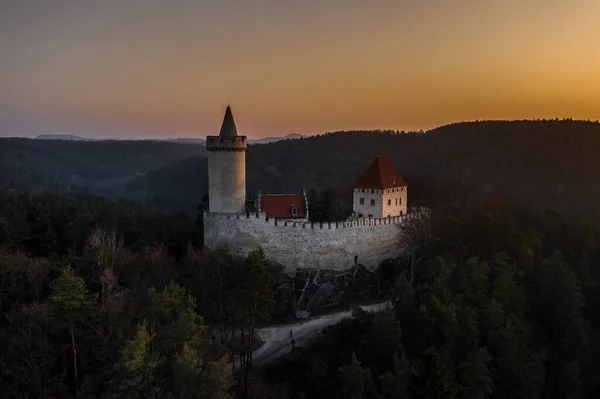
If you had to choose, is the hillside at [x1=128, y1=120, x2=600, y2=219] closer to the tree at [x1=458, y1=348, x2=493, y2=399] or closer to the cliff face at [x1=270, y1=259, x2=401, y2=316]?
the cliff face at [x1=270, y1=259, x2=401, y2=316]

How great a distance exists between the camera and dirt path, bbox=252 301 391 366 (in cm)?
2586

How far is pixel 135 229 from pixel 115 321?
14457mm

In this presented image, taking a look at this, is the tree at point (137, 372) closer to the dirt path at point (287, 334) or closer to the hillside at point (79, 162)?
the dirt path at point (287, 334)

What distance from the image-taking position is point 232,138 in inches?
1260

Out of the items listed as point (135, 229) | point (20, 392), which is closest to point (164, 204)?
point (135, 229)

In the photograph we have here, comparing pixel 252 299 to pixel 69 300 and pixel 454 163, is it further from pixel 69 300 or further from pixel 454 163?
pixel 454 163

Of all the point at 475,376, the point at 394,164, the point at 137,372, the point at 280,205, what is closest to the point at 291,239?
the point at 280,205

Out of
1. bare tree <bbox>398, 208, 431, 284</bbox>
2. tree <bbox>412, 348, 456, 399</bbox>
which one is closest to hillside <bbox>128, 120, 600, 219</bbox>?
bare tree <bbox>398, 208, 431, 284</bbox>

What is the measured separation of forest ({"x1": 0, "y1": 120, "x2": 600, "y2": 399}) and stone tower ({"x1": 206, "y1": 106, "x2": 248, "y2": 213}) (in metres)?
3.28

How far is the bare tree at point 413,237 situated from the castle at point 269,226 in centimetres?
267

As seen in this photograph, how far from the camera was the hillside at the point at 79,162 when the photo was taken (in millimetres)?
106250

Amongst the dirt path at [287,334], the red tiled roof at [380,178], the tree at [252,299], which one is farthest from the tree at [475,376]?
the red tiled roof at [380,178]

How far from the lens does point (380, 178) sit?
3475cm

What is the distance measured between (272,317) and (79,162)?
115620mm
